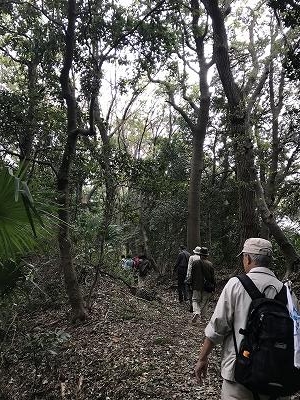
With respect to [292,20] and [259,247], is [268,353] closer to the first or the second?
[259,247]

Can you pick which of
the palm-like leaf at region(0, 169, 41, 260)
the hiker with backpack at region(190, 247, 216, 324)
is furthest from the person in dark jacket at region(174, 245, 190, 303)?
the palm-like leaf at region(0, 169, 41, 260)

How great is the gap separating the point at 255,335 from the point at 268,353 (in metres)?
0.15

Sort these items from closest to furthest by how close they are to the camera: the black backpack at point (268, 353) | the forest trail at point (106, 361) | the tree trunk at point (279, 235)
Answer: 1. the black backpack at point (268, 353)
2. the forest trail at point (106, 361)
3. the tree trunk at point (279, 235)

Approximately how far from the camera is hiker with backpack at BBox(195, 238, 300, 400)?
2.64 metres

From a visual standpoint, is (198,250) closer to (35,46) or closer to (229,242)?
(35,46)

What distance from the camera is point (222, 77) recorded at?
9.75m

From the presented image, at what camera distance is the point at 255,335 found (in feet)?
9.05

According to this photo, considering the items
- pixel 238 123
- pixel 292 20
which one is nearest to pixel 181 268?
pixel 238 123

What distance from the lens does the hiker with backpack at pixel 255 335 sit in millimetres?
2641

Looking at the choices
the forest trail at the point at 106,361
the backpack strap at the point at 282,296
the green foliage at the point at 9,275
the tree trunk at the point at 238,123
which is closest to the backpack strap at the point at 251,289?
the backpack strap at the point at 282,296

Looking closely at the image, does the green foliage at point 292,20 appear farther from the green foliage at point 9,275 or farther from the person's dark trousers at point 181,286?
the person's dark trousers at point 181,286

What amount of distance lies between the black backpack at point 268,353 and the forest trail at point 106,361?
2.65 m

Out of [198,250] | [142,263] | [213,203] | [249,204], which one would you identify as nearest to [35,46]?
[198,250]

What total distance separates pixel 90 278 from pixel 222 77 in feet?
20.7
